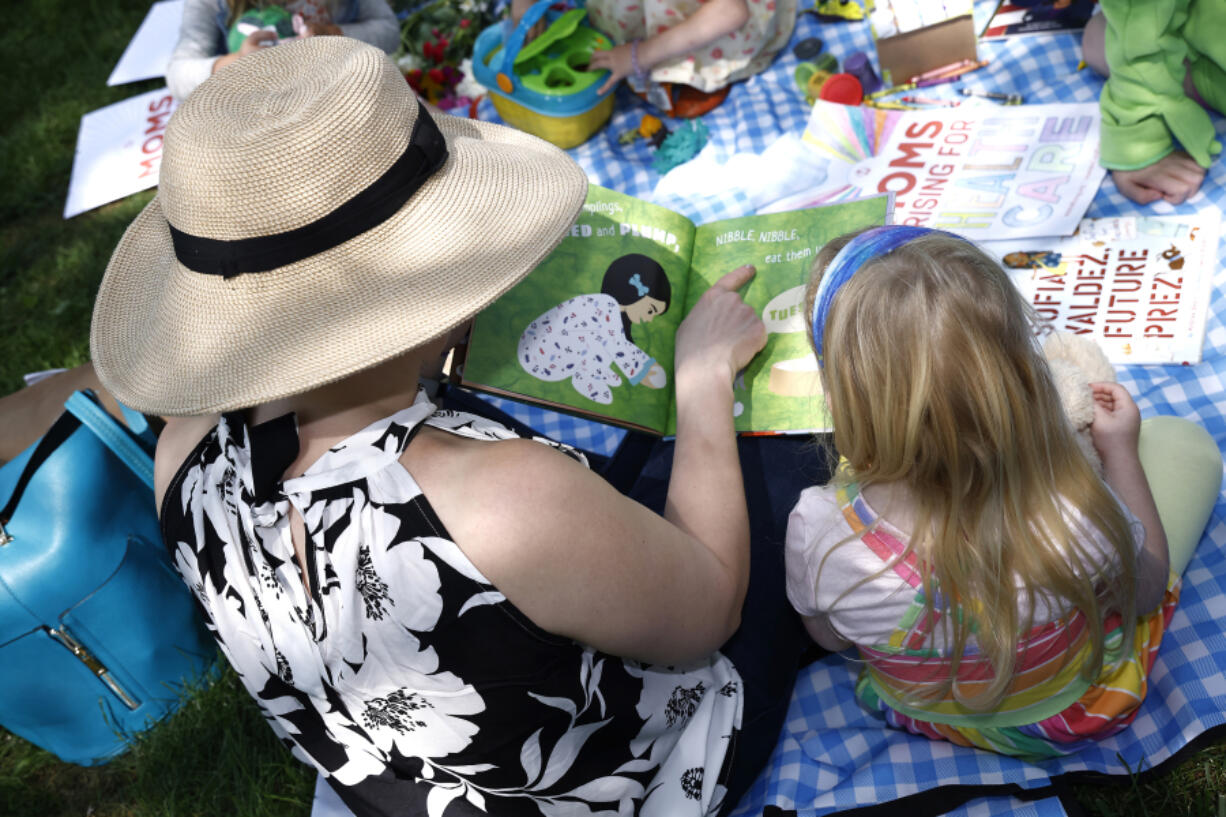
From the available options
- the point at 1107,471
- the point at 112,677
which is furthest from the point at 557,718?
the point at 112,677

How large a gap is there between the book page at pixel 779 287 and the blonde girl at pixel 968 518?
1.05ft

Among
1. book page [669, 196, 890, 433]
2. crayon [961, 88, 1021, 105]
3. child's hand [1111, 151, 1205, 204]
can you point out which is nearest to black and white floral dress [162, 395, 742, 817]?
book page [669, 196, 890, 433]

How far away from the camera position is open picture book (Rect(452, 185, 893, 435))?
5.65 feet

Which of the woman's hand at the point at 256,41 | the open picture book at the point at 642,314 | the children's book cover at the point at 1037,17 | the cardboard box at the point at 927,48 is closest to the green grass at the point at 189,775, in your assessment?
the open picture book at the point at 642,314

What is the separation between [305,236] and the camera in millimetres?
1058

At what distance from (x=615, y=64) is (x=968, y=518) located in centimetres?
185

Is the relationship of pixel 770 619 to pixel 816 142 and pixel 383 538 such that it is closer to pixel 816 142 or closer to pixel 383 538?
pixel 383 538

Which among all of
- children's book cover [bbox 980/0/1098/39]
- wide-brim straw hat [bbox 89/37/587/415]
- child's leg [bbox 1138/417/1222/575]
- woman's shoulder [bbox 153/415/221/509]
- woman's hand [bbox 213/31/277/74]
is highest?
wide-brim straw hat [bbox 89/37/587/415]

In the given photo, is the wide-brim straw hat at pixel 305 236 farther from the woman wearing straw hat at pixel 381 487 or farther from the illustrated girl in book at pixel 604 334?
the illustrated girl in book at pixel 604 334

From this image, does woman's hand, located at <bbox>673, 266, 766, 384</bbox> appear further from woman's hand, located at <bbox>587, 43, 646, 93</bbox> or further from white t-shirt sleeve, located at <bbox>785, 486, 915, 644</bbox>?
woman's hand, located at <bbox>587, 43, 646, 93</bbox>

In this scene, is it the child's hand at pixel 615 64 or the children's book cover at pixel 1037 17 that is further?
the child's hand at pixel 615 64

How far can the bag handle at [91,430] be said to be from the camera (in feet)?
5.01

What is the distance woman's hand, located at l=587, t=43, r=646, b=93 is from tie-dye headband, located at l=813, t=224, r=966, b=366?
1.52m

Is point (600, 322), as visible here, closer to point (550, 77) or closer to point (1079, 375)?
point (1079, 375)
